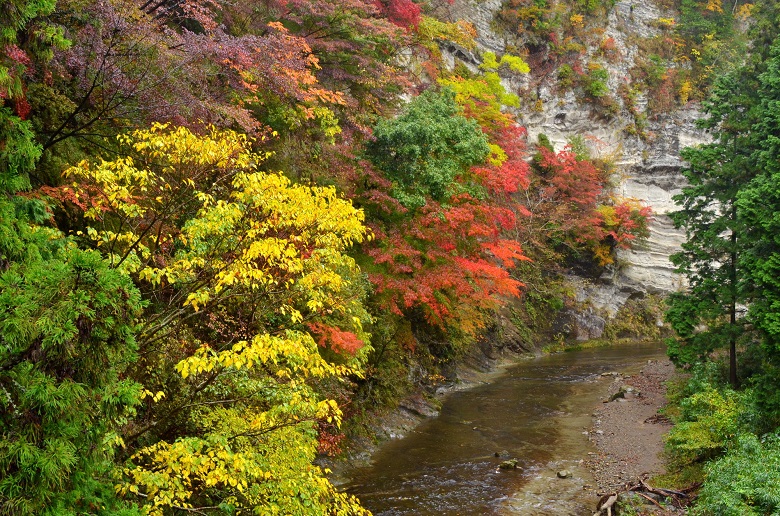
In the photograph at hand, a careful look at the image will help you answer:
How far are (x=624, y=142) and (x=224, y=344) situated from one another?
126ft

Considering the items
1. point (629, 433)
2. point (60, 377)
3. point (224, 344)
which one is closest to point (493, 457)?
point (629, 433)

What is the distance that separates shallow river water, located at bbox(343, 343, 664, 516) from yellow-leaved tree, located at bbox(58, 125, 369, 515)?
4288 mm

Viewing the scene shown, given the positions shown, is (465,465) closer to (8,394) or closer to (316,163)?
(316,163)

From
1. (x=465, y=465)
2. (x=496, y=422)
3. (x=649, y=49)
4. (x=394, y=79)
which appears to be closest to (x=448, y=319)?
(x=496, y=422)

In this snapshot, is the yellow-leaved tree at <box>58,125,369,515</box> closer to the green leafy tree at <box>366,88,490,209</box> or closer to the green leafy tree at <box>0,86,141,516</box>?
the green leafy tree at <box>0,86,141,516</box>

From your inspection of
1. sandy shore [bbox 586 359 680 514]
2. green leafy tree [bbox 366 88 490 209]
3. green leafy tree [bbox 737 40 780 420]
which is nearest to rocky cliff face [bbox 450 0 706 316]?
sandy shore [bbox 586 359 680 514]

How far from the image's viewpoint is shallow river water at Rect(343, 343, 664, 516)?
10.3m

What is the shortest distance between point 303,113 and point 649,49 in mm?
38529

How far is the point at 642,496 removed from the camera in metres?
10.1

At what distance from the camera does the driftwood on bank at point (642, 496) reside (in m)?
9.67

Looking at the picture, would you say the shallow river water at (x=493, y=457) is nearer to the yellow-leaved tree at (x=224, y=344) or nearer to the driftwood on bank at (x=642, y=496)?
the driftwood on bank at (x=642, y=496)

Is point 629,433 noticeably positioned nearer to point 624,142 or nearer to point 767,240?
point 767,240

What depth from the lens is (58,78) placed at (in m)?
8.52

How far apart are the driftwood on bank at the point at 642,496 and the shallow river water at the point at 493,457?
31 centimetres
